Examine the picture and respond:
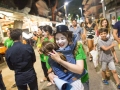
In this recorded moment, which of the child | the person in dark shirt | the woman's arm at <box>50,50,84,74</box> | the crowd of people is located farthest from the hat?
the child

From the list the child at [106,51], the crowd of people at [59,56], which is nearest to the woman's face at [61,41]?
the crowd of people at [59,56]

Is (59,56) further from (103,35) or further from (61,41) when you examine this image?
(103,35)

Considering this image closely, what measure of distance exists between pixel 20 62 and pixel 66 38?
1.52m

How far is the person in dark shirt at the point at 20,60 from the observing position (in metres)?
3.16

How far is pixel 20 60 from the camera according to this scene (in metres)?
3.18

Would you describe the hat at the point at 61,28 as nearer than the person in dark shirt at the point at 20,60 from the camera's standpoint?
Yes

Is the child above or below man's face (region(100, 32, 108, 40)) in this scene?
below

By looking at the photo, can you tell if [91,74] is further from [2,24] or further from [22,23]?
[22,23]

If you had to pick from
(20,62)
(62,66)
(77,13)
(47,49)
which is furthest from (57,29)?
(77,13)

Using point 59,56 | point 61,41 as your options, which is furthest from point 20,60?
point 59,56

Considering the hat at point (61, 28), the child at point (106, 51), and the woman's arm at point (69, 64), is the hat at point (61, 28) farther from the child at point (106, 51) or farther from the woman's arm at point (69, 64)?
the child at point (106, 51)

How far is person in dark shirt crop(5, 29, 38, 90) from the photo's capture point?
3158 mm

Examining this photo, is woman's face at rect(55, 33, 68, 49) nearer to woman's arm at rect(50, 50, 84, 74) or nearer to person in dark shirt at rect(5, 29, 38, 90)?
woman's arm at rect(50, 50, 84, 74)

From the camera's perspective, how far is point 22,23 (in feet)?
53.6
